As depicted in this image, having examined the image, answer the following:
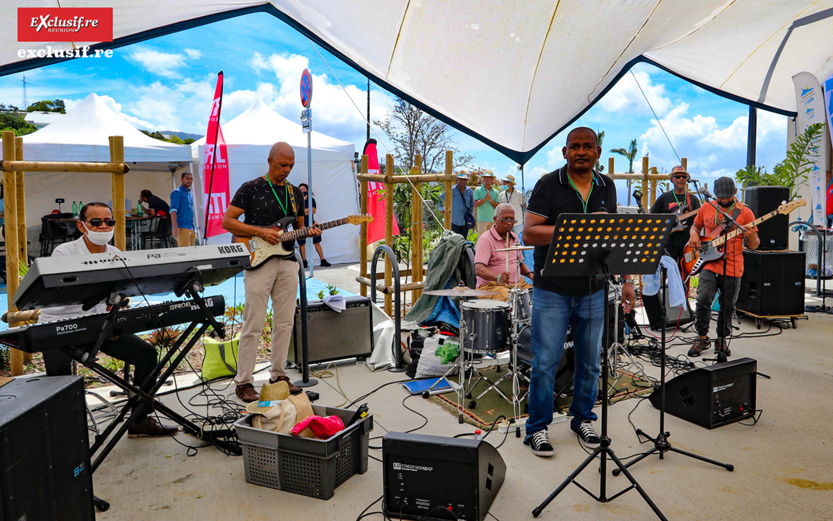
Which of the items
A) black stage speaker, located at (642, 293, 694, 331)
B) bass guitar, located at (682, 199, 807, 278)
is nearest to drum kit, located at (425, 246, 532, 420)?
bass guitar, located at (682, 199, 807, 278)

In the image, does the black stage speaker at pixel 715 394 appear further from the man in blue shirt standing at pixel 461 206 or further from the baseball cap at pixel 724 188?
the man in blue shirt standing at pixel 461 206

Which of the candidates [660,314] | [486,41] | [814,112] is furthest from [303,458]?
[814,112]

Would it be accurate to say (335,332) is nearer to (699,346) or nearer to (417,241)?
(417,241)

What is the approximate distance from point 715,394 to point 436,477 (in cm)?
223

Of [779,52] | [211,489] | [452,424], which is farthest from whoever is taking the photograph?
[779,52]

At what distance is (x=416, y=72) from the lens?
4.47 metres

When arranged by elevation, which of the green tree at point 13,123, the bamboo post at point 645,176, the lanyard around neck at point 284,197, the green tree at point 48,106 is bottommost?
the lanyard around neck at point 284,197

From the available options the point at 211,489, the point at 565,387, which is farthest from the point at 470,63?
the point at 211,489

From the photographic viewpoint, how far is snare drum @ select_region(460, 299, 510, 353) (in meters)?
3.95

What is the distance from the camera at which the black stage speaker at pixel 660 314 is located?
6.42m

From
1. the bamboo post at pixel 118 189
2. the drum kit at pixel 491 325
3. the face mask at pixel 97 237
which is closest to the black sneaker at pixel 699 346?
the drum kit at pixel 491 325

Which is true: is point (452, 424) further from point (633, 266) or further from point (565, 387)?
point (633, 266)

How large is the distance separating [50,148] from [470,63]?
9007 mm

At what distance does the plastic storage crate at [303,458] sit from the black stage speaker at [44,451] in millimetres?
813
